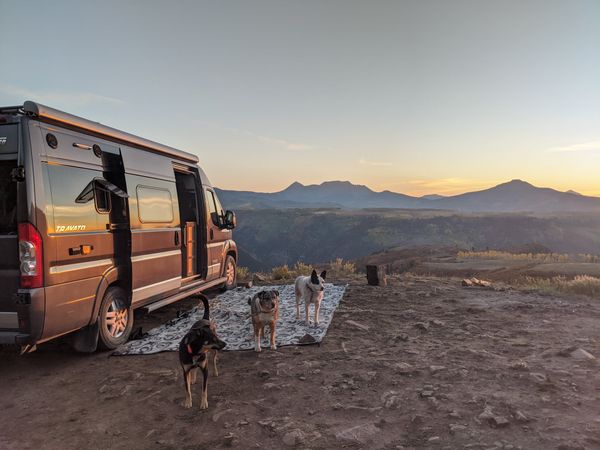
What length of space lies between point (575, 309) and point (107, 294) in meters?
9.75

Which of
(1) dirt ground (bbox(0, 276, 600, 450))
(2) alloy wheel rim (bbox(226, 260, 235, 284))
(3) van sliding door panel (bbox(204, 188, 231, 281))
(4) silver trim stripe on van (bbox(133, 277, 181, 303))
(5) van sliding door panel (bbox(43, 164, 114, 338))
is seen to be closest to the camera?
(1) dirt ground (bbox(0, 276, 600, 450))

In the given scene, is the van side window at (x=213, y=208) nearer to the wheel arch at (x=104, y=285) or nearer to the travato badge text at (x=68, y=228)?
the wheel arch at (x=104, y=285)

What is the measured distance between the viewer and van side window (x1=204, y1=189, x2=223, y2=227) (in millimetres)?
10359

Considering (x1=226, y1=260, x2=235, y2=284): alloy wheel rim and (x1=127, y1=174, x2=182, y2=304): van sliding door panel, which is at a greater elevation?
(x1=127, y1=174, x2=182, y2=304): van sliding door panel

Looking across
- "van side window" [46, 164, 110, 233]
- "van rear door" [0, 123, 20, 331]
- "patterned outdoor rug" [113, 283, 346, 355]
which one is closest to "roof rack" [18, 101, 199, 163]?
"van rear door" [0, 123, 20, 331]

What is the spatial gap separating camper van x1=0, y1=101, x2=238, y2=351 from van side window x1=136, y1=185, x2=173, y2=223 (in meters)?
0.02

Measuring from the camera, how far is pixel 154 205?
768 cm

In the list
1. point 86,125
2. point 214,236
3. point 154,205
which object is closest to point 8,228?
point 86,125

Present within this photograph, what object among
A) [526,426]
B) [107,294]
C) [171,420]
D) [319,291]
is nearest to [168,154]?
[107,294]

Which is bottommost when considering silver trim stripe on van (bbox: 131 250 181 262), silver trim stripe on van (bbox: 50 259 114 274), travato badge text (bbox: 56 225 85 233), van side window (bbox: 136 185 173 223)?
silver trim stripe on van (bbox: 131 250 181 262)

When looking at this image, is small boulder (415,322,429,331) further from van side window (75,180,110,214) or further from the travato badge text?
the travato badge text

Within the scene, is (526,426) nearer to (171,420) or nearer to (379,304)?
(171,420)

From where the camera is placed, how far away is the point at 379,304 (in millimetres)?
9883

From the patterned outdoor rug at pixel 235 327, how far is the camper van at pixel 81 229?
1.67 ft
